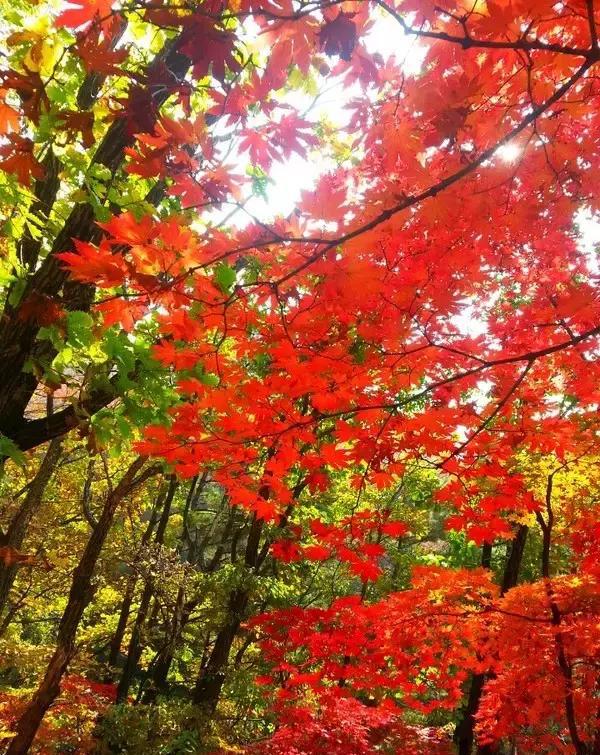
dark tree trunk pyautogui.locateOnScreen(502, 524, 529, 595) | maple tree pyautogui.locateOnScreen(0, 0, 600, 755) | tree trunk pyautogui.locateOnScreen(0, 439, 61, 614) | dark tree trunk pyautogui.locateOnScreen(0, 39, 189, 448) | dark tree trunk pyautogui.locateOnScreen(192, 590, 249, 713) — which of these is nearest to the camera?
maple tree pyautogui.locateOnScreen(0, 0, 600, 755)

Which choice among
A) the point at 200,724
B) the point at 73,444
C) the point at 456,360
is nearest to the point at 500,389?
the point at 456,360

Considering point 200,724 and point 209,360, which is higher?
point 209,360

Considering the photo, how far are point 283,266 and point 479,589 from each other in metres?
3.82

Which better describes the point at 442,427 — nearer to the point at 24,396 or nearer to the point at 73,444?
the point at 24,396

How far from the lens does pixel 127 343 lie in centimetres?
273

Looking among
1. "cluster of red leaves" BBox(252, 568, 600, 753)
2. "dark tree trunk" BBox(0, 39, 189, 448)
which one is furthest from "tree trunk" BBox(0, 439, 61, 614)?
"dark tree trunk" BBox(0, 39, 189, 448)

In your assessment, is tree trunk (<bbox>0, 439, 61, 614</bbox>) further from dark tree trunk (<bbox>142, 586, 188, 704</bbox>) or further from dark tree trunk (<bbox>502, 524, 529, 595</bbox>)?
dark tree trunk (<bbox>502, 524, 529, 595</bbox>)

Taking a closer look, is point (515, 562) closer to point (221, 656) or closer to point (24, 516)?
point (221, 656)

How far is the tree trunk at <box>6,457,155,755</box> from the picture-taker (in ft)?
17.7

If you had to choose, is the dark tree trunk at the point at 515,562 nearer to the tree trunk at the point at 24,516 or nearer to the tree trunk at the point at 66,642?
the tree trunk at the point at 66,642

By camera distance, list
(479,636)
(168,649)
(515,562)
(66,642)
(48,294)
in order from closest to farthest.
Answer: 1. (48,294)
2. (479,636)
3. (66,642)
4. (168,649)
5. (515,562)

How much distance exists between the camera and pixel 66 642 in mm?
5645

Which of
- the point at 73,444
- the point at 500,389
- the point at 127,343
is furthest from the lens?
the point at 73,444

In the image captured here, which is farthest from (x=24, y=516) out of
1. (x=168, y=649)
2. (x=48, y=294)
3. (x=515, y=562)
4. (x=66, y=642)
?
(x=515, y=562)
